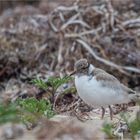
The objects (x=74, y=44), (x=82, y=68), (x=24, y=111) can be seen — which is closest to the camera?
(x=24, y=111)

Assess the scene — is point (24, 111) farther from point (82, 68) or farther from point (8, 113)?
point (82, 68)

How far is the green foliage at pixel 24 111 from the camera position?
5133mm

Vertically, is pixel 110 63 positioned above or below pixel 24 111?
below

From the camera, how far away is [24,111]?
5309 mm

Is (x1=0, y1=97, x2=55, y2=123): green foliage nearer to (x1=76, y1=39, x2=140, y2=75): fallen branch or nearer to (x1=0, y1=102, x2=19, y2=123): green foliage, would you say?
(x1=0, y1=102, x2=19, y2=123): green foliage

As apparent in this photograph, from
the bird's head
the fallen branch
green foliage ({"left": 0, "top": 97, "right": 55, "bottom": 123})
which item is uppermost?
the bird's head

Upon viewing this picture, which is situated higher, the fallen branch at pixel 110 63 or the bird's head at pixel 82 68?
the bird's head at pixel 82 68

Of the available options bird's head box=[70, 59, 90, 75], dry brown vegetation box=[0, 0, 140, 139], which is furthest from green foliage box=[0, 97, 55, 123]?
dry brown vegetation box=[0, 0, 140, 139]

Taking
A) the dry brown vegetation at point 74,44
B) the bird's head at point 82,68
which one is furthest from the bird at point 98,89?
the dry brown vegetation at point 74,44

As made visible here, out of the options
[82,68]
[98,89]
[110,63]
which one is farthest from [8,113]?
[110,63]

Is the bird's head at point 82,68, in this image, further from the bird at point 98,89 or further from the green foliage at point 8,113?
the green foliage at point 8,113

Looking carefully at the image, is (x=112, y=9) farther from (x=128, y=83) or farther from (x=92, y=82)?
(x=92, y=82)

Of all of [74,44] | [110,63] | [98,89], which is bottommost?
[110,63]

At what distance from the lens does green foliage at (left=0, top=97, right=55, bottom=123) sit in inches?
202
